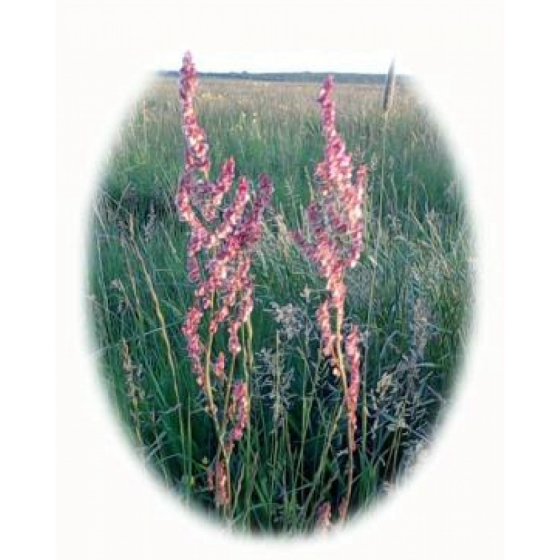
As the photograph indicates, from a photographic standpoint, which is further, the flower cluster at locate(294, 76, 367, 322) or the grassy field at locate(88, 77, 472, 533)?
the grassy field at locate(88, 77, 472, 533)

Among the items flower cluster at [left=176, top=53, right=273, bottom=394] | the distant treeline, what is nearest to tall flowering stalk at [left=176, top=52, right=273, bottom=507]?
flower cluster at [left=176, top=53, right=273, bottom=394]

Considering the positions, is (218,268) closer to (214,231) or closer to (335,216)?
(214,231)

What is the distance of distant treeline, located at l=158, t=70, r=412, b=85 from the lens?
1.19 m

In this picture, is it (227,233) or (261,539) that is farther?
A: (261,539)

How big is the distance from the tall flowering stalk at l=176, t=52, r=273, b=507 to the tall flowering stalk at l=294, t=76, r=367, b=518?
77mm

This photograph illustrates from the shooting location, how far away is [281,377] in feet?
4.10

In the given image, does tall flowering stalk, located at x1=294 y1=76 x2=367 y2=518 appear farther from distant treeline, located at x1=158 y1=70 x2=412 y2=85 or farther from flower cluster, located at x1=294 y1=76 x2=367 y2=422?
distant treeline, located at x1=158 y1=70 x2=412 y2=85

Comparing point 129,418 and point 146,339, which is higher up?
point 146,339

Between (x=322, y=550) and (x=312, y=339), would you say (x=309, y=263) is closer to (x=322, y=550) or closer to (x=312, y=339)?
(x=312, y=339)

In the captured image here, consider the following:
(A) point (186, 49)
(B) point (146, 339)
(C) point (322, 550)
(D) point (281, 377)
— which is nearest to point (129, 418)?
(B) point (146, 339)

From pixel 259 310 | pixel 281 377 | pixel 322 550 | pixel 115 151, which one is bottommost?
pixel 322 550

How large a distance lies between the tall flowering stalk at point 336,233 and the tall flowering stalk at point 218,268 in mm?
77

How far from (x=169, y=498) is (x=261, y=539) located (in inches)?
6.1

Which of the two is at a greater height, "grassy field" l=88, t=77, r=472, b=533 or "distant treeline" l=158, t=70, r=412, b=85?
"distant treeline" l=158, t=70, r=412, b=85
